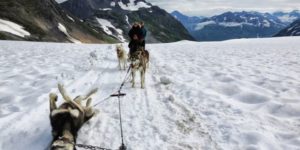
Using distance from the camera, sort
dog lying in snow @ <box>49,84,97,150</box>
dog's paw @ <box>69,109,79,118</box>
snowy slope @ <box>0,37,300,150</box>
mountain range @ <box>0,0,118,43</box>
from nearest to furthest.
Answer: dog lying in snow @ <box>49,84,97,150</box> → dog's paw @ <box>69,109,79,118</box> → snowy slope @ <box>0,37,300,150</box> → mountain range @ <box>0,0,118,43</box>

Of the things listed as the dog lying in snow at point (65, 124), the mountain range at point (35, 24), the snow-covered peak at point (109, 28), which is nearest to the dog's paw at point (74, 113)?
the dog lying in snow at point (65, 124)

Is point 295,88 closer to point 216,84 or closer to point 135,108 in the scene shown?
point 216,84

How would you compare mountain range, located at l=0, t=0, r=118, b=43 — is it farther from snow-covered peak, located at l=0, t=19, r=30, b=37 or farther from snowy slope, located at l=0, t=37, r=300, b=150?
snowy slope, located at l=0, t=37, r=300, b=150

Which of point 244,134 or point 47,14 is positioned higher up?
point 47,14

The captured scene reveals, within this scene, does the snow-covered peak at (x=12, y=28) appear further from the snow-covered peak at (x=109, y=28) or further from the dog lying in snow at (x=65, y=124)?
the snow-covered peak at (x=109, y=28)

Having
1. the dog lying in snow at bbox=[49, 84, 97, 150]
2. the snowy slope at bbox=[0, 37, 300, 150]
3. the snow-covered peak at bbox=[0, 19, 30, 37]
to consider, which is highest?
the snow-covered peak at bbox=[0, 19, 30, 37]

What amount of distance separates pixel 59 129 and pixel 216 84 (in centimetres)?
812

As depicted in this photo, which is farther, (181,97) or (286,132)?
(181,97)

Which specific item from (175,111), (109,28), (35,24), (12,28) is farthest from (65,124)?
(109,28)

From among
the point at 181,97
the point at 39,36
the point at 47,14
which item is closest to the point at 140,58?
the point at 181,97

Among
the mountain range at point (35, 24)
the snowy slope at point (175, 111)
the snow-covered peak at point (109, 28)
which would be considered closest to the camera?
the snowy slope at point (175, 111)

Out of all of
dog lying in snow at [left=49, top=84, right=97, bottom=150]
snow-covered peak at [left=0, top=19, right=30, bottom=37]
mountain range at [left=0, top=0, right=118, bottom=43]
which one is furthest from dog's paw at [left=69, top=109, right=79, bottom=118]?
snow-covered peak at [left=0, top=19, right=30, bottom=37]

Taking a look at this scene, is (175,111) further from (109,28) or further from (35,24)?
(109,28)

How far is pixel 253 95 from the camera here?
34.7 feet
